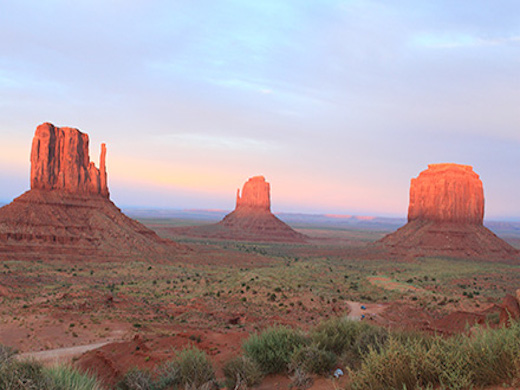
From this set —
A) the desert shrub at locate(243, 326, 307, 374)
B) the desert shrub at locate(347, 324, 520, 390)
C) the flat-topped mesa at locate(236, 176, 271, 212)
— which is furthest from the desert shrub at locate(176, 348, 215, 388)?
the flat-topped mesa at locate(236, 176, 271, 212)

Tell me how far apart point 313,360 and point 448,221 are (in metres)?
76.1

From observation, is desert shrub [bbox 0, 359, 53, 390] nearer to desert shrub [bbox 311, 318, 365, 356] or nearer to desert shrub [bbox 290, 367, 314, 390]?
desert shrub [bbox 290, 367, 314, 390]

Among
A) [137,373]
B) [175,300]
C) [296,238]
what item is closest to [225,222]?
[296,238]

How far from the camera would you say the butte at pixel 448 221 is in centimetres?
6650

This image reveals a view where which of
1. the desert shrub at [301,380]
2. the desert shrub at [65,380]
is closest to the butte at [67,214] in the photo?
the desert shrub at [65,380]

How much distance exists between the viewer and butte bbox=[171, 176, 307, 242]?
111m

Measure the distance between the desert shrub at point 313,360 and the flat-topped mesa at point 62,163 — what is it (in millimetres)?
55594

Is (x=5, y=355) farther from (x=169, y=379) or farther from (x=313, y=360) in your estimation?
(x=313, y=360)

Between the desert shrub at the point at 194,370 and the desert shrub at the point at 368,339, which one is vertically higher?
the desert shrub at the point at 368,339

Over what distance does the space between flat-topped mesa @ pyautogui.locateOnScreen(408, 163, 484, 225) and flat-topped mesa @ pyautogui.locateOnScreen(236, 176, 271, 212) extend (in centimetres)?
6026

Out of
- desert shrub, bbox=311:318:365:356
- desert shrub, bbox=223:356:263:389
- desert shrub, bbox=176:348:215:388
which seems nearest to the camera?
desert shrub, bbox=223:356:263:389

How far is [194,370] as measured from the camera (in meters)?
7.55

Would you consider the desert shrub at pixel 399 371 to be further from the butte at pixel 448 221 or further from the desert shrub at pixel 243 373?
the butte at pixel 448 221

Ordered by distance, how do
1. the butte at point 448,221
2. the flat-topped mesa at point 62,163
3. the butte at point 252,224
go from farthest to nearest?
the butte at point 252,224 → the butte at point 448,221 → the flat-topped mesa at point 62,163
